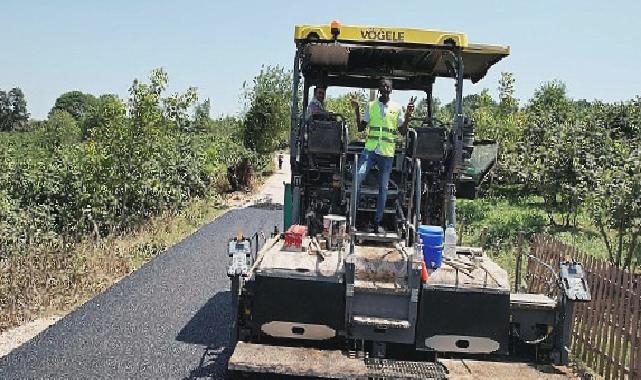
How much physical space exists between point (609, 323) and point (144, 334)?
4.72m

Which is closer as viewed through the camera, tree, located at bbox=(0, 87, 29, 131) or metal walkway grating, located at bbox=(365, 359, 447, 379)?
metal walkway grating, located at bbox=(365, 359, 447, 379)

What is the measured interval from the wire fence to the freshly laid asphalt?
3510 mm

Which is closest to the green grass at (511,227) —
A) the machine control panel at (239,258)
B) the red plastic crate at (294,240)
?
the red plastic crate at (294,240)

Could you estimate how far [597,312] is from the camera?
6.10 m

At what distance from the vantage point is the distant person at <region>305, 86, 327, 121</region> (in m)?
6.67

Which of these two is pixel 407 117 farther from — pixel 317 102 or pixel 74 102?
pixel 74 102

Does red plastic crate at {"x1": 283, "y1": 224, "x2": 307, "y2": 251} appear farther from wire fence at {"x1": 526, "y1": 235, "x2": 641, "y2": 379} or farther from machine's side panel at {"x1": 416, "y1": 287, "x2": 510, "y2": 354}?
wire fence at {"x1": 526, "y1": 235, "x2": 641, "y2": 379}

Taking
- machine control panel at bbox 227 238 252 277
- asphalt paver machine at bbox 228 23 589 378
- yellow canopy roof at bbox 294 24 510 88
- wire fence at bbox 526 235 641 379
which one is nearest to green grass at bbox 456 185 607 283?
wire fence at bbox 526 235 641 379

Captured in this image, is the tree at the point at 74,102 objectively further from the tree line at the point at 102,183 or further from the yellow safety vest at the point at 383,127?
the yellow safety vest at the point at 383,127

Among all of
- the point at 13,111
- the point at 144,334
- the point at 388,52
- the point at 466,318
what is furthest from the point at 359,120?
the point at 13,111

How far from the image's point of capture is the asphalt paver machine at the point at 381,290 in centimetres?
463

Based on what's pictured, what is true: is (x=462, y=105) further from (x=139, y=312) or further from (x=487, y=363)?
(x=139, y=312)

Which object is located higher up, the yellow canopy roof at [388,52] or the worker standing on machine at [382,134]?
the yellow canopy roof at [388,52]

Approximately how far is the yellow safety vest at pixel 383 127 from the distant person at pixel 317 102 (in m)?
0.88
